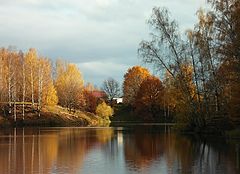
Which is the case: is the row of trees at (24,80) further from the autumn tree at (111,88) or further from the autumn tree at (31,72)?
the autumn tree at (111,88)

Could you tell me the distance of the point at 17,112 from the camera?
3398 inches

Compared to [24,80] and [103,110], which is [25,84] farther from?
[103,110]

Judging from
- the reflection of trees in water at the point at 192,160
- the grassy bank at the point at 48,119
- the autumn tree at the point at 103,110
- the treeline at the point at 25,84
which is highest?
the treeline at the point at 25,84

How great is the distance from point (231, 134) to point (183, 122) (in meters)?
12.5

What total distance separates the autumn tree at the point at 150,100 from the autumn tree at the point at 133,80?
1184cm

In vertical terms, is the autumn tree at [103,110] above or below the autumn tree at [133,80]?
below

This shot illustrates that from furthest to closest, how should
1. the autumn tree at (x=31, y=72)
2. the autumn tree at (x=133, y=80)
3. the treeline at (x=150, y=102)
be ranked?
the autumn tree at (x=133, y=80)
the treeline at (x=150, y=102)
the autumn tree at (x=31, y=72)

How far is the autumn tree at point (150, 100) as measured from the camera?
109875mm

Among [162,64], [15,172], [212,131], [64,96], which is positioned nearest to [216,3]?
[162,64]

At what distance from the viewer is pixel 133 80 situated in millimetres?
125688

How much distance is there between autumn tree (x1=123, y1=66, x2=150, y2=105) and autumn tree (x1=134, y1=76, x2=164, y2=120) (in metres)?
11.8

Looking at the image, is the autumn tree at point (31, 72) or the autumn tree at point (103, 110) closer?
the autumn tree at point (31, 72)

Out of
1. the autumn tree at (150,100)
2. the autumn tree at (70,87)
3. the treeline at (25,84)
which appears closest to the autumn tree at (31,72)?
the treeline at (25,84)

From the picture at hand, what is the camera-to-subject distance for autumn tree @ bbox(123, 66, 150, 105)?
124875mm
